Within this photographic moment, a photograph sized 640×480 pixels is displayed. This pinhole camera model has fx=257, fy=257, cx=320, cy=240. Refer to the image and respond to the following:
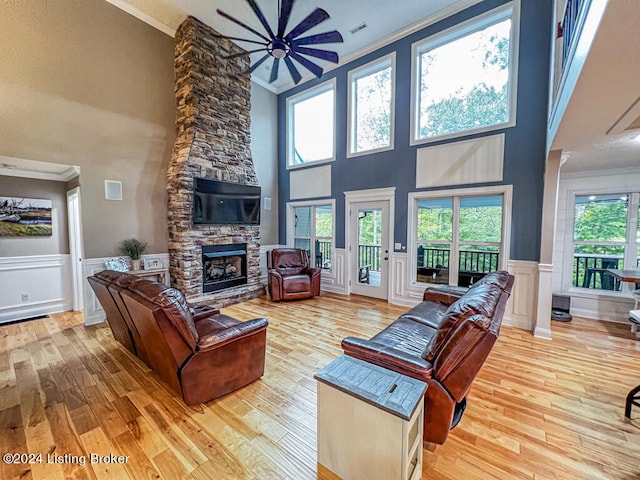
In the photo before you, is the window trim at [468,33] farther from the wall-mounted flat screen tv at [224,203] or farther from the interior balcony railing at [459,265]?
the wall-mounted flat screen tv at [224,203]

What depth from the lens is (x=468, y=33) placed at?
13.6 ft

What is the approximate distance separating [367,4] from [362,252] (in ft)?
13.8

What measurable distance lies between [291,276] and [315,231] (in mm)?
1486

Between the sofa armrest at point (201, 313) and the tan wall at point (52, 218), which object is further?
the tan wall at point (52, 218)

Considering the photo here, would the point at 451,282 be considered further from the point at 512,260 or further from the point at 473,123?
the point at 473,123

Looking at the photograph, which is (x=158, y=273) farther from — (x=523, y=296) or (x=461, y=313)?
(x=523, y=296)

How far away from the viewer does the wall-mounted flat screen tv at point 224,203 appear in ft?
14.9

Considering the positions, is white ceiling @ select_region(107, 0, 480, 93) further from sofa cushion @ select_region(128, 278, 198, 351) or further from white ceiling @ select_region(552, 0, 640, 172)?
sofa cushion @ select_region(128, 278, 198, 351)

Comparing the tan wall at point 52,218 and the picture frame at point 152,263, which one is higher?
the tan wall at point 52,218

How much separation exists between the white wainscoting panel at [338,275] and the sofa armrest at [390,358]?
A: 148 inches

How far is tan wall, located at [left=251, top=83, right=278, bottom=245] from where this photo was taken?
6082 mm

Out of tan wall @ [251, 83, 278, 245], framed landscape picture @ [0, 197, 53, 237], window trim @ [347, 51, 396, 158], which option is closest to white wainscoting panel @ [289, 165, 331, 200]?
tan wall @ [251, 83, 278, 245]

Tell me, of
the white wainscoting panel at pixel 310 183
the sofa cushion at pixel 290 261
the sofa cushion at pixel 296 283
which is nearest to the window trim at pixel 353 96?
the white wainscoting panel at pixel 310 183

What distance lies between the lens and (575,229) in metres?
4.27
